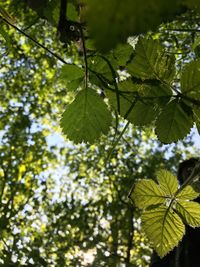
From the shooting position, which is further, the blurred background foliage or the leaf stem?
the blurred background foliage

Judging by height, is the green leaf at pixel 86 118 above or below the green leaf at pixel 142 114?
above

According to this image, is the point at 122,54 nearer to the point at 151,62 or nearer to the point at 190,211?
the point at 151,62

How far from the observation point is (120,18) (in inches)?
4.4

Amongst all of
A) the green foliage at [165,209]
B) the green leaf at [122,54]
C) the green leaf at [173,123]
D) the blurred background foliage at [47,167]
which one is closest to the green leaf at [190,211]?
the green foliage at [165,209]

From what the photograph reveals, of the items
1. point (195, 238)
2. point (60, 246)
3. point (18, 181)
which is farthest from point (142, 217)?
point (18, 181)

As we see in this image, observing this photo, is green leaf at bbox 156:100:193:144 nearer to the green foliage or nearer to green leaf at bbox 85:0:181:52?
the green foliage

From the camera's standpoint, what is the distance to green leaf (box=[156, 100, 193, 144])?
486 mm

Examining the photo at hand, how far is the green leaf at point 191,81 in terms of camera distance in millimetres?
465

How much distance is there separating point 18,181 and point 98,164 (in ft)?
8.19

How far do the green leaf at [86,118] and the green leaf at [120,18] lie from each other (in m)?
0.39

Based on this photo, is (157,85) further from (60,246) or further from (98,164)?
(98,164)

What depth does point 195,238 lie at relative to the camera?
3391 millimetres

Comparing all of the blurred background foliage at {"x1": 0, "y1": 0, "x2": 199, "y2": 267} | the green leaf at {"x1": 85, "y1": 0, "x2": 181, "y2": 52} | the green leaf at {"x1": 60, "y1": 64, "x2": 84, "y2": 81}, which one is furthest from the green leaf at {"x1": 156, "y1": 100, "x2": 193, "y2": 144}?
the blurred background foliage at {"x1": 0, "y1": 0, "x2": 199, "y2": 267}

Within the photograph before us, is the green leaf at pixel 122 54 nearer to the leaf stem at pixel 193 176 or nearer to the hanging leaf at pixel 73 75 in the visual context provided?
the hanging leaf at pixel 73 75
